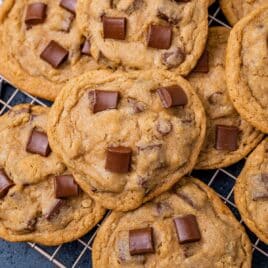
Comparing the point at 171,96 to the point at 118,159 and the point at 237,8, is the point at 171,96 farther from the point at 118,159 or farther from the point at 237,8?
the point at 237,8

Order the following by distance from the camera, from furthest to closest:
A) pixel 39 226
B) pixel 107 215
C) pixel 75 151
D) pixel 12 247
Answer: pixel 12 247 → pixel 107 215 → pixel 39 226 → pixel 75 151

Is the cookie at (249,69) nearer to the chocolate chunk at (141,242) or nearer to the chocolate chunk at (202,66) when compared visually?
the chocolate chunk at (202,66)

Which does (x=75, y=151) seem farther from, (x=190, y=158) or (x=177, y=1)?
(x=177, y=1)

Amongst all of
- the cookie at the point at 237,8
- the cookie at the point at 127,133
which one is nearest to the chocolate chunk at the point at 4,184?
the cookie at the point at 127,133

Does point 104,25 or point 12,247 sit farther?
point 12,247

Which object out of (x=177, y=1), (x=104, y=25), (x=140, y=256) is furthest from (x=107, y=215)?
(x=177, y=1)
